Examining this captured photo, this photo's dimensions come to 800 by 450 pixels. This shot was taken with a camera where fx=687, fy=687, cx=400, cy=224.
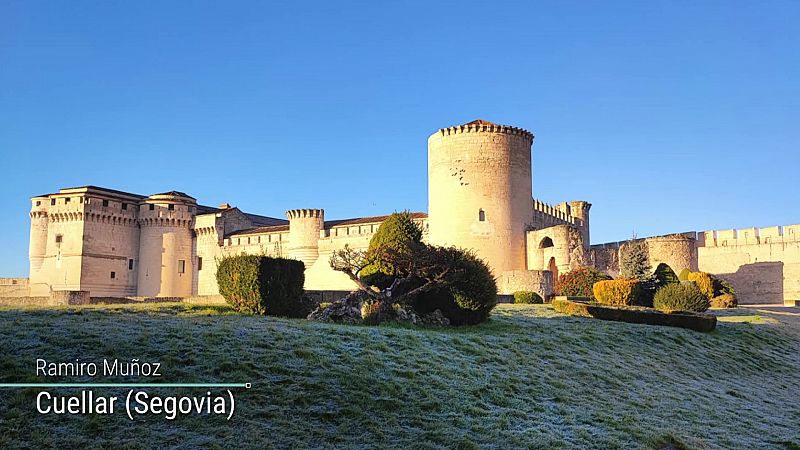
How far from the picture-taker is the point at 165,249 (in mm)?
50969

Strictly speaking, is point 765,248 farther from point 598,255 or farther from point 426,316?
point 426,316

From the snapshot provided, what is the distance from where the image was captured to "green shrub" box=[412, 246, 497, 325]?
1659 cm

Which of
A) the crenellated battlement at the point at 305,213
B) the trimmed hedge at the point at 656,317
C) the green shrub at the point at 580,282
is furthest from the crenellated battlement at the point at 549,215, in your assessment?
the trimmed hedge at the point at 656,317

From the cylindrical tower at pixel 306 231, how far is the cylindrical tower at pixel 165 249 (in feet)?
37.0

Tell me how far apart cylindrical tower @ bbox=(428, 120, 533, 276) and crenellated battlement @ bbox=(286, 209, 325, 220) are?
40.6 ft

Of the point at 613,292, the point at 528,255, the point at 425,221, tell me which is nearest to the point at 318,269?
Result: the point at 425,221

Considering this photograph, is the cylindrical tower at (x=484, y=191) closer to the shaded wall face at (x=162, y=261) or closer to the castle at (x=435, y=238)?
the castle at (x=435, y=238)

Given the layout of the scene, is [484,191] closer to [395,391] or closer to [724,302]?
[724,302]

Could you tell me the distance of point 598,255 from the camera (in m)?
37.2

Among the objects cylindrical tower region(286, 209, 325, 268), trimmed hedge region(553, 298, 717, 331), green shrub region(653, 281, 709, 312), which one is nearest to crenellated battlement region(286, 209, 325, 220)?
cylindrical tower region(286, 209, 325, 268)

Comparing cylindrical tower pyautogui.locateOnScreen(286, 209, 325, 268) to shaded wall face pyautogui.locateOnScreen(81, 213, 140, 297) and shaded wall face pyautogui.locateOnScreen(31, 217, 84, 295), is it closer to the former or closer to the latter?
shaded wall face pyautogui.locateOnScreen(81, 213, 140, 297)

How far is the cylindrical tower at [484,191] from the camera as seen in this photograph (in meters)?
Answer: 33.4

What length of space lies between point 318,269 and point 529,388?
33376 millimetres

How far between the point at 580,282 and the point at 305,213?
2114cm
